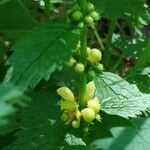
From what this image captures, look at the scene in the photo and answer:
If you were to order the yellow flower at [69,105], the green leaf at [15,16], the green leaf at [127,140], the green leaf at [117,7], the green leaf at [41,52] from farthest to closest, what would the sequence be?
the green leaf at [15,16], the green leaf at [117,7], the yellow flower at [69,105], the green leaf at [41,52], the green leaf at [127,140]

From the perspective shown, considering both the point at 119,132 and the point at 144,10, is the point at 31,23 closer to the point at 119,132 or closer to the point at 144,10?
the point at 144,10

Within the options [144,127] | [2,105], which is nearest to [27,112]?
[144,127]

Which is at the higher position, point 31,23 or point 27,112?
point 31,23

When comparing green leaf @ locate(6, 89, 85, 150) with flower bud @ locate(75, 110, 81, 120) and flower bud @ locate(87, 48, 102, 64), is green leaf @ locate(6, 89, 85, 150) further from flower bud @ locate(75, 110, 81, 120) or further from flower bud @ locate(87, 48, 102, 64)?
flower bud @ locate(87, 48, 102, 64)

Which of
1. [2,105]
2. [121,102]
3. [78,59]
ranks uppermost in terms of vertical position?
[2,105]

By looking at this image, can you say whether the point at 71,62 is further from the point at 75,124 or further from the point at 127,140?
the point at 127,140

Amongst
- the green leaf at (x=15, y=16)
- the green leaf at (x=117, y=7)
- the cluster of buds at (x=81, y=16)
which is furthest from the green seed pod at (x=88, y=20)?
the green leaf at (x=15, y=16)

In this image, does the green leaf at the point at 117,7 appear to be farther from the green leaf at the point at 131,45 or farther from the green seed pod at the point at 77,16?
the green seed pod at the point at 77,16
